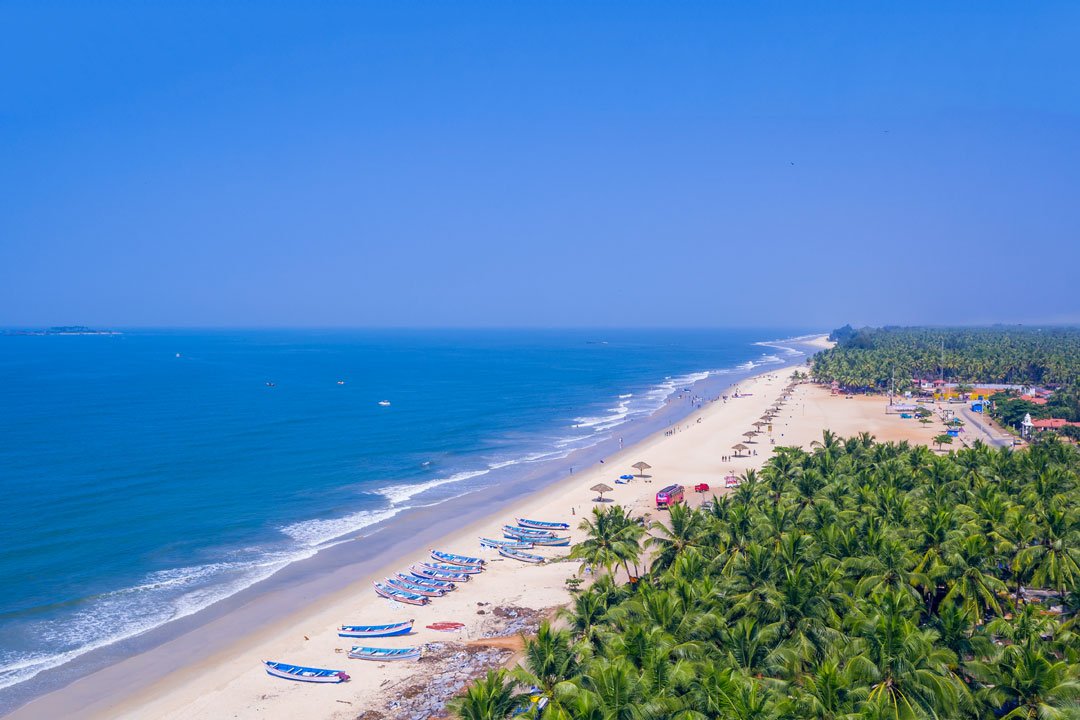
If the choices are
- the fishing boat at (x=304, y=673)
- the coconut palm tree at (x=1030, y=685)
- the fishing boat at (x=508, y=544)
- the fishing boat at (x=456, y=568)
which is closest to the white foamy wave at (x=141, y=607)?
the fishing boat at (x=456, y=568)

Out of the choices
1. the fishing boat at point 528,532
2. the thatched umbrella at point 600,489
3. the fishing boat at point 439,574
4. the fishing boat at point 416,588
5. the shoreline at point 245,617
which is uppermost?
the thatched umbrella at point 600,489

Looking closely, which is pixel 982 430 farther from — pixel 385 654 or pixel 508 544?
pixel 385 654

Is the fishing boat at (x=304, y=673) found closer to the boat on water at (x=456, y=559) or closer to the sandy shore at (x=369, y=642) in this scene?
the sandy shore at (x=369, y=642)

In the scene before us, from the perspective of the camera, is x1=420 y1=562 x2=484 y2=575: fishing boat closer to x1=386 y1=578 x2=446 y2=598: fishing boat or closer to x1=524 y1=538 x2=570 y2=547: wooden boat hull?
x1=386 y1=578 x2=446 y2=598: fishing boat

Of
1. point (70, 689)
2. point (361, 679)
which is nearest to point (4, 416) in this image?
point (70, 689)

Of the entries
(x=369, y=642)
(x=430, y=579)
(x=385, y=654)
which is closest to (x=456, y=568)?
(x=430, y=579)

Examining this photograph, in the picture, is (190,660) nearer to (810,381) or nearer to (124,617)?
(124,617)
